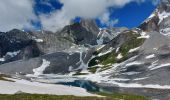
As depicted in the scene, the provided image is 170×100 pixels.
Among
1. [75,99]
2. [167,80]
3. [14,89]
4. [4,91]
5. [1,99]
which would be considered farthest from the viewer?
[167,80]

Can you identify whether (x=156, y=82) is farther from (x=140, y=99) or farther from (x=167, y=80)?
(x=140, y=99)

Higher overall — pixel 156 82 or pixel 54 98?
pixel 156 82

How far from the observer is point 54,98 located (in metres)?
47.7

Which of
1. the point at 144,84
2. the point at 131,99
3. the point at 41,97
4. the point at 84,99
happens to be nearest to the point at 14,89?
the point at 41,97

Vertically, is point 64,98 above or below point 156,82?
below

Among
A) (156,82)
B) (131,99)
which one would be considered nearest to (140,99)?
(131,99)

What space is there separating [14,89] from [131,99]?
23879 millimetres

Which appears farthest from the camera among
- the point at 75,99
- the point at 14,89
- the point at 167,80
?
the point at 167,80

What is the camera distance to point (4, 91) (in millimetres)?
54406

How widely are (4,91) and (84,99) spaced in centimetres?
1441

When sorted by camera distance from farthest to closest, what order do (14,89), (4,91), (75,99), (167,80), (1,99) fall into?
(167,80)
(14,89)
(4,91)
(75,99)
(1,99)

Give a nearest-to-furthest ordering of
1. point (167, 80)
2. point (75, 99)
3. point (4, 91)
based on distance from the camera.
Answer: point (75, 99)
point (4, 91)
point (167, 80)

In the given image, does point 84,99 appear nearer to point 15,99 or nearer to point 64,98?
point 64,98

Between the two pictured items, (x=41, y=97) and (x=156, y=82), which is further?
(x=156, y=82)
